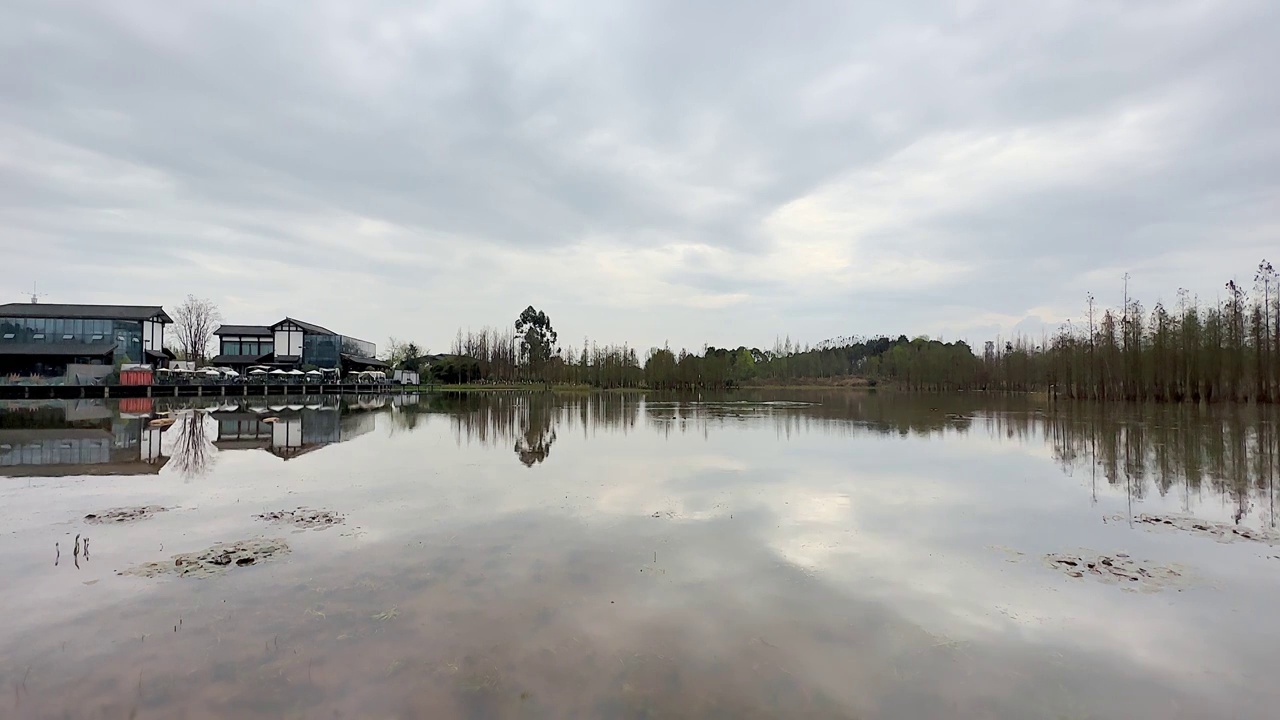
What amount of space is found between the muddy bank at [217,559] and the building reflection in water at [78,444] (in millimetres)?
6996

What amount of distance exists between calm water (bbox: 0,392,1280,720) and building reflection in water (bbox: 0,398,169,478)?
379 mm

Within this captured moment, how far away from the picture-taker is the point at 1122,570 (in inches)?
264

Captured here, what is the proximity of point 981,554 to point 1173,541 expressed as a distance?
273 centimetres

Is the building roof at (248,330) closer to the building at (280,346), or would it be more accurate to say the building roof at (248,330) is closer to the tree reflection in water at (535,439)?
the building at (280,346)

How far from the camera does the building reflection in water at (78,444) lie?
12.8m

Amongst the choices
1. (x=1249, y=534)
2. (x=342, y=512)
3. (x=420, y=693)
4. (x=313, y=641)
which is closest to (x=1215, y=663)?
(x=1249, y=534)

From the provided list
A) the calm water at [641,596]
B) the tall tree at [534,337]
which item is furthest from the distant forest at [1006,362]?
the calm water at [641,596]

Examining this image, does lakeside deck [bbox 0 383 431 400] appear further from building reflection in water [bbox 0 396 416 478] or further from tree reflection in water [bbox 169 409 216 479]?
tree reflection in water [bbox 169 409 216 479]

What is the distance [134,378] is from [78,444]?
3264 centimetres

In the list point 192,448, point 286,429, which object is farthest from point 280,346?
point 192,448

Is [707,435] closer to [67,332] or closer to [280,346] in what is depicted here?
[67,332]

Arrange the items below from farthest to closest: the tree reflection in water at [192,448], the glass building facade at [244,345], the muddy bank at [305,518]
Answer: the glass building facade at [244,345], the tree reflection in water at [192,448], the muddy bank at [305,518]

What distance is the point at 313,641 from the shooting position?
15.7 feet

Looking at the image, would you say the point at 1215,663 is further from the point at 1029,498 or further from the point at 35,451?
the point at 35,451
